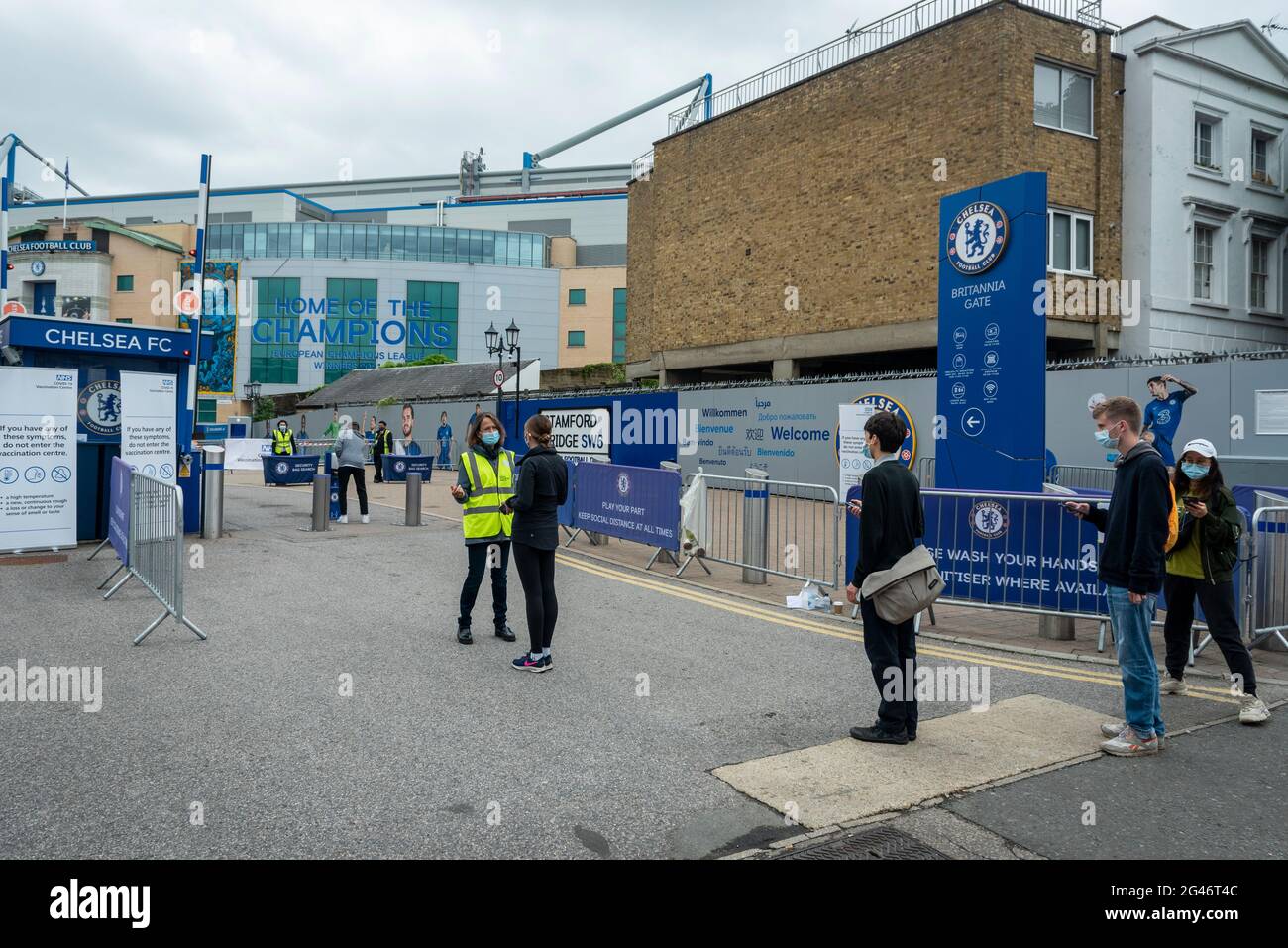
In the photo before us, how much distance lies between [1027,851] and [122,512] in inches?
344

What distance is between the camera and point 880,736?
17.1ft

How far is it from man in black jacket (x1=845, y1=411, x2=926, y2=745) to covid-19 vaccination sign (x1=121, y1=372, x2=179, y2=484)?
976 cm

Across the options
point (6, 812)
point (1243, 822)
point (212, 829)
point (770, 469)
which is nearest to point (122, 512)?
point (6, 812)

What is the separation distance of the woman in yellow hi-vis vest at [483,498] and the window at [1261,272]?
26.2m

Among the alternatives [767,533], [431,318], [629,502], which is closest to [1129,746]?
[767,533]

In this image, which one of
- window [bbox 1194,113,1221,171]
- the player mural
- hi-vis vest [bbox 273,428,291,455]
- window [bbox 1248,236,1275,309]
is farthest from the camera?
the player mural

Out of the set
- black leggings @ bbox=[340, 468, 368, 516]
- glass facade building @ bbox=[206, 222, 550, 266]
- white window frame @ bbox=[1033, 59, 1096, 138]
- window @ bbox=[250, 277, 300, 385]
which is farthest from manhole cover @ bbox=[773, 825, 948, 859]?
glass facade building @ bbox=[206, 222, 550, 266]

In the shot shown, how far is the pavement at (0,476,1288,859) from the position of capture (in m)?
3.93

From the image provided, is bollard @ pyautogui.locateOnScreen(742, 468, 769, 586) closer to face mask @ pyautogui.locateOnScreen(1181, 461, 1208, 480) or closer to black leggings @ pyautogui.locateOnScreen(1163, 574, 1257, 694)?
black leggings @ pyautogui.locateOnScreen(1163, 574, 1257, 694)

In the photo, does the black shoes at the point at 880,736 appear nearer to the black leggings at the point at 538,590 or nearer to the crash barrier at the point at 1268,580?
the black leggings at the point at 538,590

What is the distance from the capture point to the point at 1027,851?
151 inches

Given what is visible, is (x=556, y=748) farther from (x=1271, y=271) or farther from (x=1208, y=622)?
(x=1271, y=271)

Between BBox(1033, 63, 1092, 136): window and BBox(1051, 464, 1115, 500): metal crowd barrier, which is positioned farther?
BBox(1033, 63, 1092, 136): window
